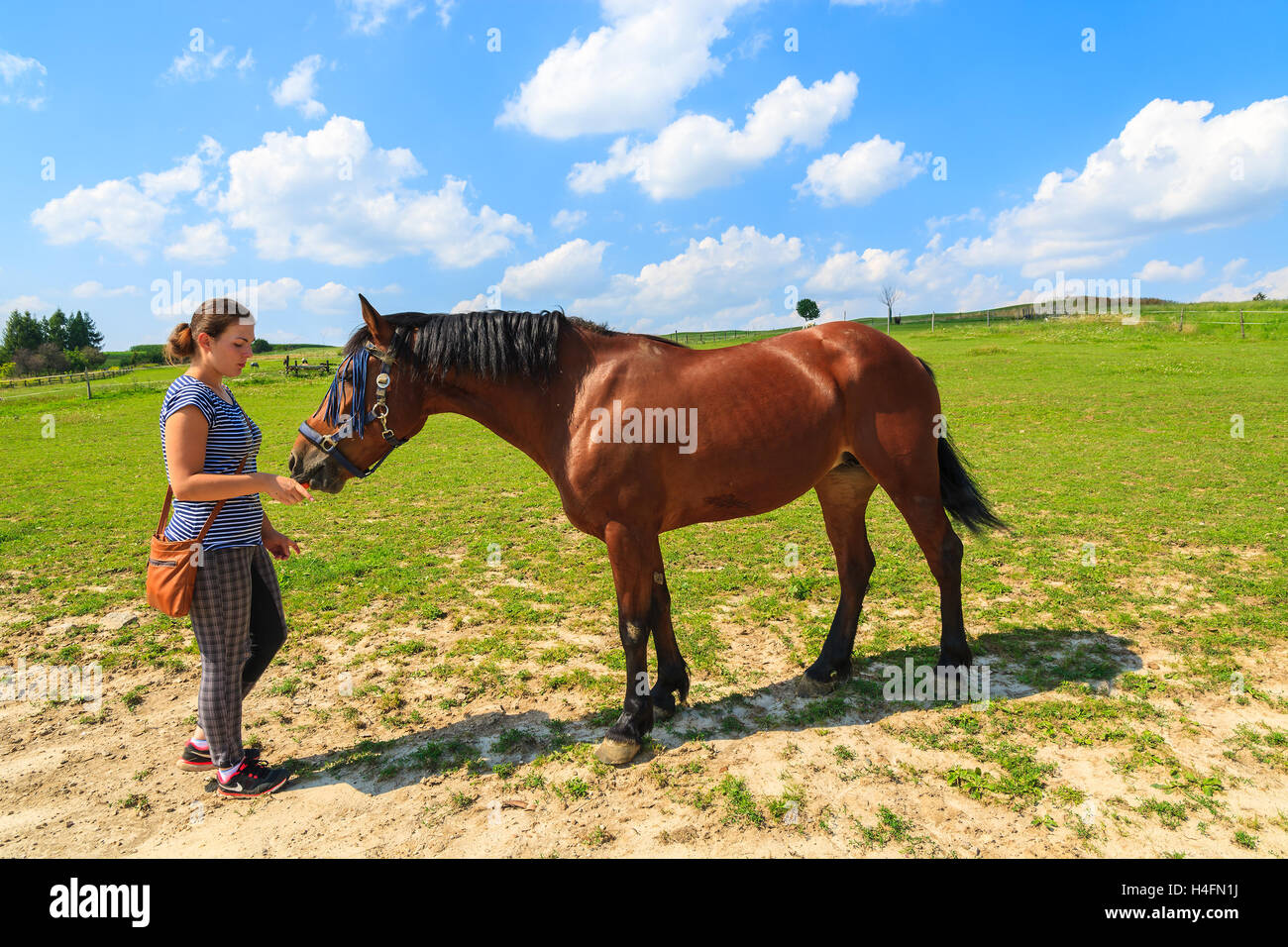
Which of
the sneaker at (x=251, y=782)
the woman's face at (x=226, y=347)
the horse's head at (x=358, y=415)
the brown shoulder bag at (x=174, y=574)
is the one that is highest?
the woman's face at (x=226, y=347)

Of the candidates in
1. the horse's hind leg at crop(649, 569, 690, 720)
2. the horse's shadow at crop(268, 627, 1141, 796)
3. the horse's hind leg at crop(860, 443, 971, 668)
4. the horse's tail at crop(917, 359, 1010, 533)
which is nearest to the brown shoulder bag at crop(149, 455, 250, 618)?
the horse's shadow at crop(268, 627, 1141, 796)

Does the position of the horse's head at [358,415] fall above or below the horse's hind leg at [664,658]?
above

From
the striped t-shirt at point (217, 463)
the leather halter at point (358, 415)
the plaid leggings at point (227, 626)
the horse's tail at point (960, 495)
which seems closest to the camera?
the striped t-shirt at point (217, 463)

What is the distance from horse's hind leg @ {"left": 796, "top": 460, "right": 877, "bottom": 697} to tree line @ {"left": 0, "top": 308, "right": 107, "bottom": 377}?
82701 mm

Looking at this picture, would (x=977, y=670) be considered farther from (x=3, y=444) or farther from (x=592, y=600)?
(x=3, y=444)

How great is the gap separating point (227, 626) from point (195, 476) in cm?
83

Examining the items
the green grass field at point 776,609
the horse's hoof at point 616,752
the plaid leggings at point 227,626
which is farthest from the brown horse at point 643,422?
the green grass field at point 776,609

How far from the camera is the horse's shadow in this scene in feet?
12.0

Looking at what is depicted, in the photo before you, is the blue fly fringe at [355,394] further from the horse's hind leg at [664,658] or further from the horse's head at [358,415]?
the horse's hind leg at [664,658]

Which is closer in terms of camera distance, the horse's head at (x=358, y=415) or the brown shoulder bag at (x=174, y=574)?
the brown shoulder bag at (x=174, y=574)

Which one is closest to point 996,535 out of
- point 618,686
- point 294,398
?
point 618,686

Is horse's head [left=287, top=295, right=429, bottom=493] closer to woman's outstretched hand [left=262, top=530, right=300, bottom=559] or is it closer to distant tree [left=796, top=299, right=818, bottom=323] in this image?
woman's outstretched hand [left=262, top=530, right=300, bottom=559]

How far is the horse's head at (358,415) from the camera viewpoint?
140 inches
